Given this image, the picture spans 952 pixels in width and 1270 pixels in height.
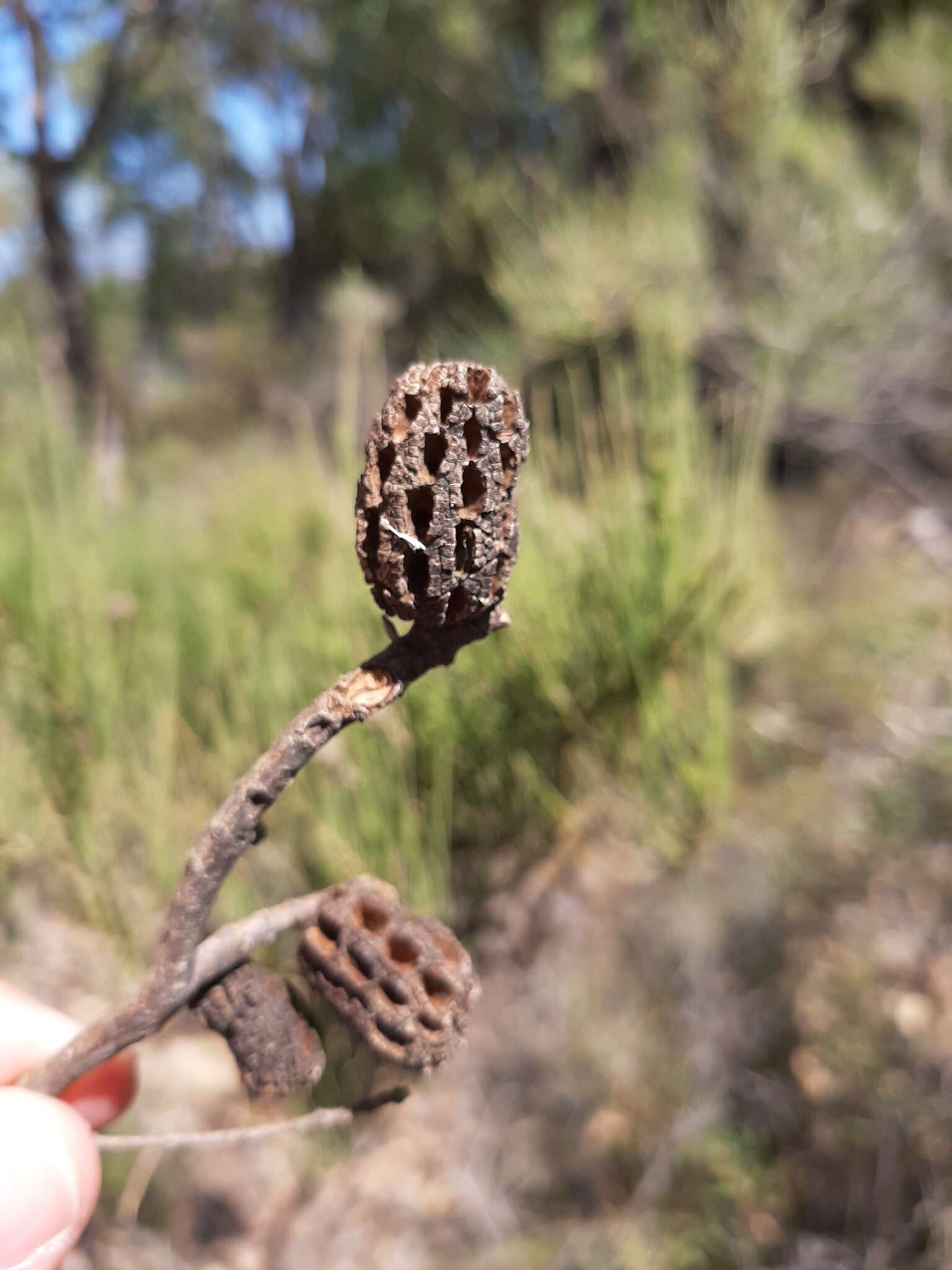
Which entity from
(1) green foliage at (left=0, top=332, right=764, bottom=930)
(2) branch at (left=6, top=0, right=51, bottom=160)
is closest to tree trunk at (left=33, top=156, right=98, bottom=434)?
(2) branch at (left=6, top=0, right=51, bottom=160)

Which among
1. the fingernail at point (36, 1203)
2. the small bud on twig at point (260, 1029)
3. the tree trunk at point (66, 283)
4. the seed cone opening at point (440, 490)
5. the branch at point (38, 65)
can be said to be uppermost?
the branch at point (38, 65)

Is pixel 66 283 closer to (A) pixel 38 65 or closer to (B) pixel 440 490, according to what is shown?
(A) pixel 38 65

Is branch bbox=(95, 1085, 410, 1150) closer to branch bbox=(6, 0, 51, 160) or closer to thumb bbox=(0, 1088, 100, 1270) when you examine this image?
thumb bbox=(0, 1088, 100, 1270)

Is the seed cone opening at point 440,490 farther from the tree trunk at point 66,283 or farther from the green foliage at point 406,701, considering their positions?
the tree trunk at point 66,283

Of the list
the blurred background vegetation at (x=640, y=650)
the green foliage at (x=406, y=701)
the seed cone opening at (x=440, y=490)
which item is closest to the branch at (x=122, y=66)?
the blurred background vegetation at (x=640, y=650)

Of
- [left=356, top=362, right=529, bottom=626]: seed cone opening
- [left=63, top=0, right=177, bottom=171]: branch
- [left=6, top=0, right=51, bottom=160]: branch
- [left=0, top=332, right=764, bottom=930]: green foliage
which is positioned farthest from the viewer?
[left=63, top=0, right=177, bottom=171]: branch

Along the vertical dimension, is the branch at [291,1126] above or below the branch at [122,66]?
below

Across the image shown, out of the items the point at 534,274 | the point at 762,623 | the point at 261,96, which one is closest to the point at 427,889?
the point at 762,623
